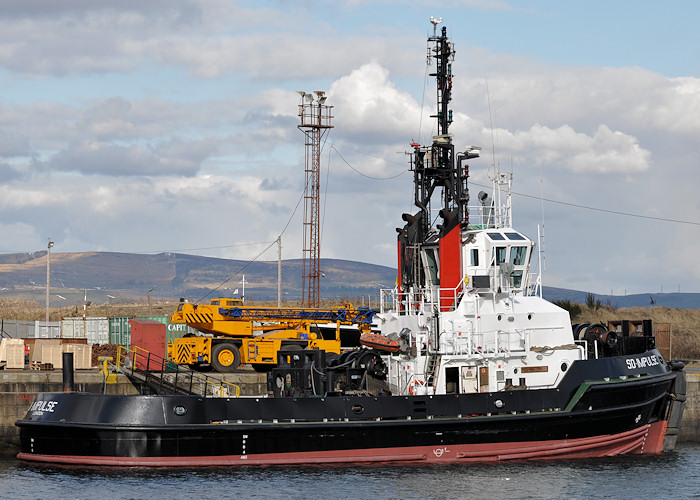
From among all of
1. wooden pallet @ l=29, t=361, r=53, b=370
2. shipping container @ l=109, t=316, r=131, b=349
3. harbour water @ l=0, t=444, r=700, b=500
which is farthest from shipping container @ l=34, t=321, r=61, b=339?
harbour water @ l=0, t=444, r=700, b=500

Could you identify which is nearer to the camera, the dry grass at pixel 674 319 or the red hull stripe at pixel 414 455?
the red hull stripe at pixel 414 455

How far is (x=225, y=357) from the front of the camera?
28906 millimetres

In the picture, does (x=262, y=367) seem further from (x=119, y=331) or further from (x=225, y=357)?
(x=119, y=331)

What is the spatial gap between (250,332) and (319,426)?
32.9 ft

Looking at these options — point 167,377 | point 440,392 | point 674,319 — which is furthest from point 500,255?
point 674,319

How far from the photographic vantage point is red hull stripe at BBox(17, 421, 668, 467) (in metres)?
19.9

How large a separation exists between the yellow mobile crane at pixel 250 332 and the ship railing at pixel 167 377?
1.89m

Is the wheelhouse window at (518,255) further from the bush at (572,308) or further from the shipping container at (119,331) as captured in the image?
the bush at (572,308)

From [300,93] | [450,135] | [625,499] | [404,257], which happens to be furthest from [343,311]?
[300,93]

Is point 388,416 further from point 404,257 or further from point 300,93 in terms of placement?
point 300,93

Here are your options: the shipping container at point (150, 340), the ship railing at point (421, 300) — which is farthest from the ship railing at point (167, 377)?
the ship railing at point (421, 300)

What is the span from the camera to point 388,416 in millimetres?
20312

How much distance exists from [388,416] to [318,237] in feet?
78.7

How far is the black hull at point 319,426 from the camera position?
19.8 meters
